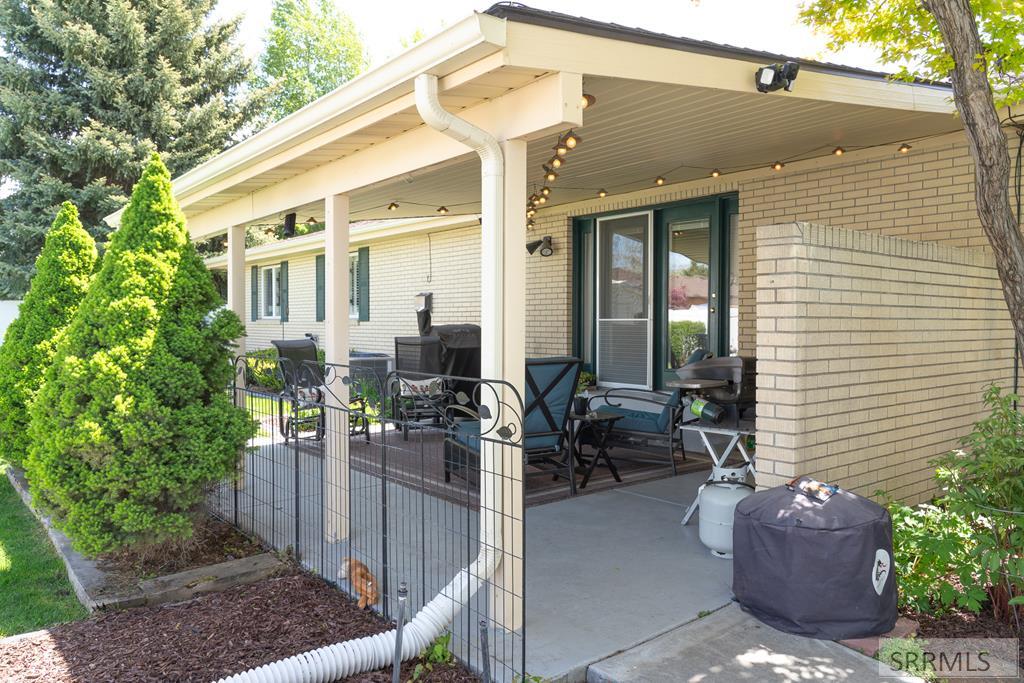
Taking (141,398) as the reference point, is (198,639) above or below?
below

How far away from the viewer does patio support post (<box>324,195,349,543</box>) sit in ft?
14.6

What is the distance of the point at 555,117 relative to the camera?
290 cm

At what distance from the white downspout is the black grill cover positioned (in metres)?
1.15

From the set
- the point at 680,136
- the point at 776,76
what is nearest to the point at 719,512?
the point at 776,76

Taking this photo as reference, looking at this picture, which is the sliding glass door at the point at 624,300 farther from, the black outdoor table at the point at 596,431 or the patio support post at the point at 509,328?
the patio support post at the point at 509,328

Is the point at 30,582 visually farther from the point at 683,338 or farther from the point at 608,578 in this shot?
the point at 683,338

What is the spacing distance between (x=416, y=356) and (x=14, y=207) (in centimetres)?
1432

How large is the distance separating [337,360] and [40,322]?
3.19 m

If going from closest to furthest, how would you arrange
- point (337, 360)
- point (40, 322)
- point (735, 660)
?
point (735, 660) → point (337, 360) → point (40, 322)

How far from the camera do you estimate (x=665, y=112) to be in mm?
4477

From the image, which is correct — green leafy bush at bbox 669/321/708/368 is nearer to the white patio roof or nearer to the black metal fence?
the white patio roof

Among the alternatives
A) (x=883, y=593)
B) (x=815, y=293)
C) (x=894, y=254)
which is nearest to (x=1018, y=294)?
(x=815, y=293)

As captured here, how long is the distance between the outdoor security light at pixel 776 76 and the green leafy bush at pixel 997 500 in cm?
187

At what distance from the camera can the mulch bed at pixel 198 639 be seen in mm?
2957
